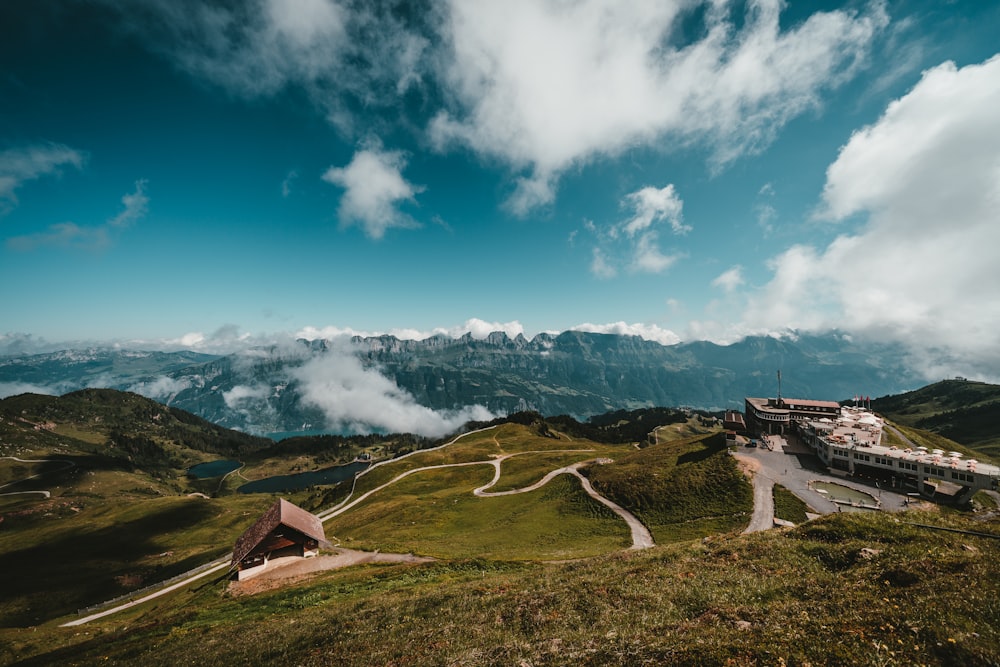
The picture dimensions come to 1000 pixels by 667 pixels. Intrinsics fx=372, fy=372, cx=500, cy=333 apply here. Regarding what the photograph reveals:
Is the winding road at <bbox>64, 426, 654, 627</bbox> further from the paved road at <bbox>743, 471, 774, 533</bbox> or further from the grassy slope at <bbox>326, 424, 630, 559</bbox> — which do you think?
the paved road at <bbox>743, 471, 774, 533</bbox>

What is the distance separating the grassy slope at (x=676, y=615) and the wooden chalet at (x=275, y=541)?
9.73 m

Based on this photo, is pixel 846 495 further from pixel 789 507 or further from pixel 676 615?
pixel 676 615

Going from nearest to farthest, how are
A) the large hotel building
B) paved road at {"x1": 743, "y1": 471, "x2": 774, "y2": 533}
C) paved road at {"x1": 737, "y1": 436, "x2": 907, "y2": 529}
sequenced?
paved road at {"x1": 743, "y1": 471, "x2": 774, "y2": 533} < paved road at {"x1": 737, "y1": 436, "x2": 907, "y2": 529} < the large hotel building

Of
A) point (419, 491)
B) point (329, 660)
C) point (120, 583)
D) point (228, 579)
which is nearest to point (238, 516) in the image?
point (120, 583)

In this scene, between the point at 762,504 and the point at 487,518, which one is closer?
the point at 762,504

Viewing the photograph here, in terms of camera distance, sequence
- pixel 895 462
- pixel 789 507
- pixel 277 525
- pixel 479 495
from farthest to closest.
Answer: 1. pixel 479 495
2. pixel 895 462
3. pixel 789 507
4. pixel 277 525

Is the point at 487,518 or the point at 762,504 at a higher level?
the point at 762,504

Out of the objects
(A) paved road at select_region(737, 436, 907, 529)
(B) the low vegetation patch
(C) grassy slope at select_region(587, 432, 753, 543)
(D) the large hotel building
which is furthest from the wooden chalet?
(D) the large hotel building

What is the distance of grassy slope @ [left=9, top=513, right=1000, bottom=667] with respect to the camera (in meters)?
10.7

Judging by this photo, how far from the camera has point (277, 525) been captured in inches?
1689

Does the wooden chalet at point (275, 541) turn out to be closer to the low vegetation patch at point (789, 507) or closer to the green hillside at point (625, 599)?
the green hillside at point (625, 599)

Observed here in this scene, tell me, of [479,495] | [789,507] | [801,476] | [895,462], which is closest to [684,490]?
[789,507]

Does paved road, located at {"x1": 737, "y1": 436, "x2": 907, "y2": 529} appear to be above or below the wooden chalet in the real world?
above

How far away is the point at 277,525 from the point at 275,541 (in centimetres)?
277
